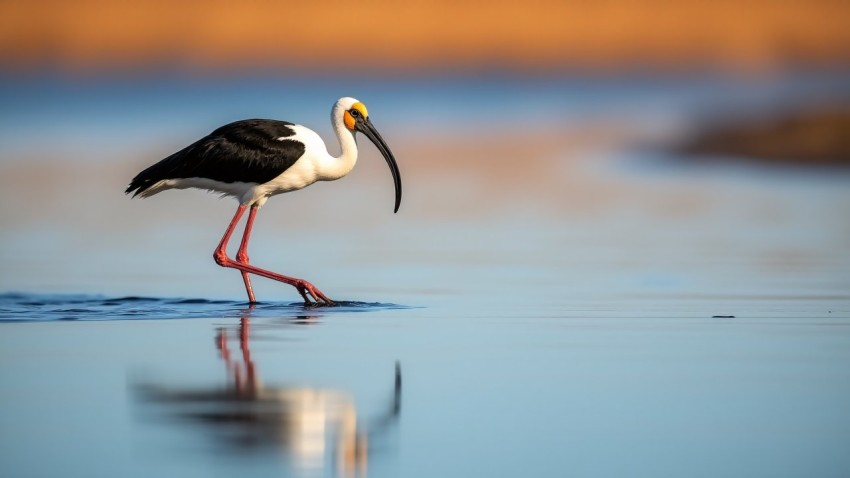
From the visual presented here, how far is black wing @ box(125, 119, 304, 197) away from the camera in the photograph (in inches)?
468

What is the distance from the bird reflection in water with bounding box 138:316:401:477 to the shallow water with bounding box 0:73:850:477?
2cm

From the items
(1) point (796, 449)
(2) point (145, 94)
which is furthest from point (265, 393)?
(2) point (145, 94)

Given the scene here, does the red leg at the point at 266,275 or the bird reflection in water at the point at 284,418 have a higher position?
the red leg at the point at 266,275

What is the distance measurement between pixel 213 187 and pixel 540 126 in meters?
25.6

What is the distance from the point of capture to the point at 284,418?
21.8 ft

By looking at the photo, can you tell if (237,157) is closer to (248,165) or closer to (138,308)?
(248,165)

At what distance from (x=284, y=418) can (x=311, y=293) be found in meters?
4.46

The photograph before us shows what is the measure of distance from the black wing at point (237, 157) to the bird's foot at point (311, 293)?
44.6 inches

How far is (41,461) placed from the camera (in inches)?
233

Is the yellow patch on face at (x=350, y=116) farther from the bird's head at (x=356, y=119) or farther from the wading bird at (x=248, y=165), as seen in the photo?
the wading bird at (x=248, y=165)

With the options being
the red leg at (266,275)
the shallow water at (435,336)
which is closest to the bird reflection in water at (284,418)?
the shallow water at (435,336)

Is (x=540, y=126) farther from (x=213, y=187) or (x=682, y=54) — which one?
(x=213, y=187)

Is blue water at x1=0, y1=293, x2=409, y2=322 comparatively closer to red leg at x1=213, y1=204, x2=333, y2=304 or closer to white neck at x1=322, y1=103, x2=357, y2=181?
red leg at x1=213, y1=204, x2=333, y2=304

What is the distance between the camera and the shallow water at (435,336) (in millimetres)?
6156
